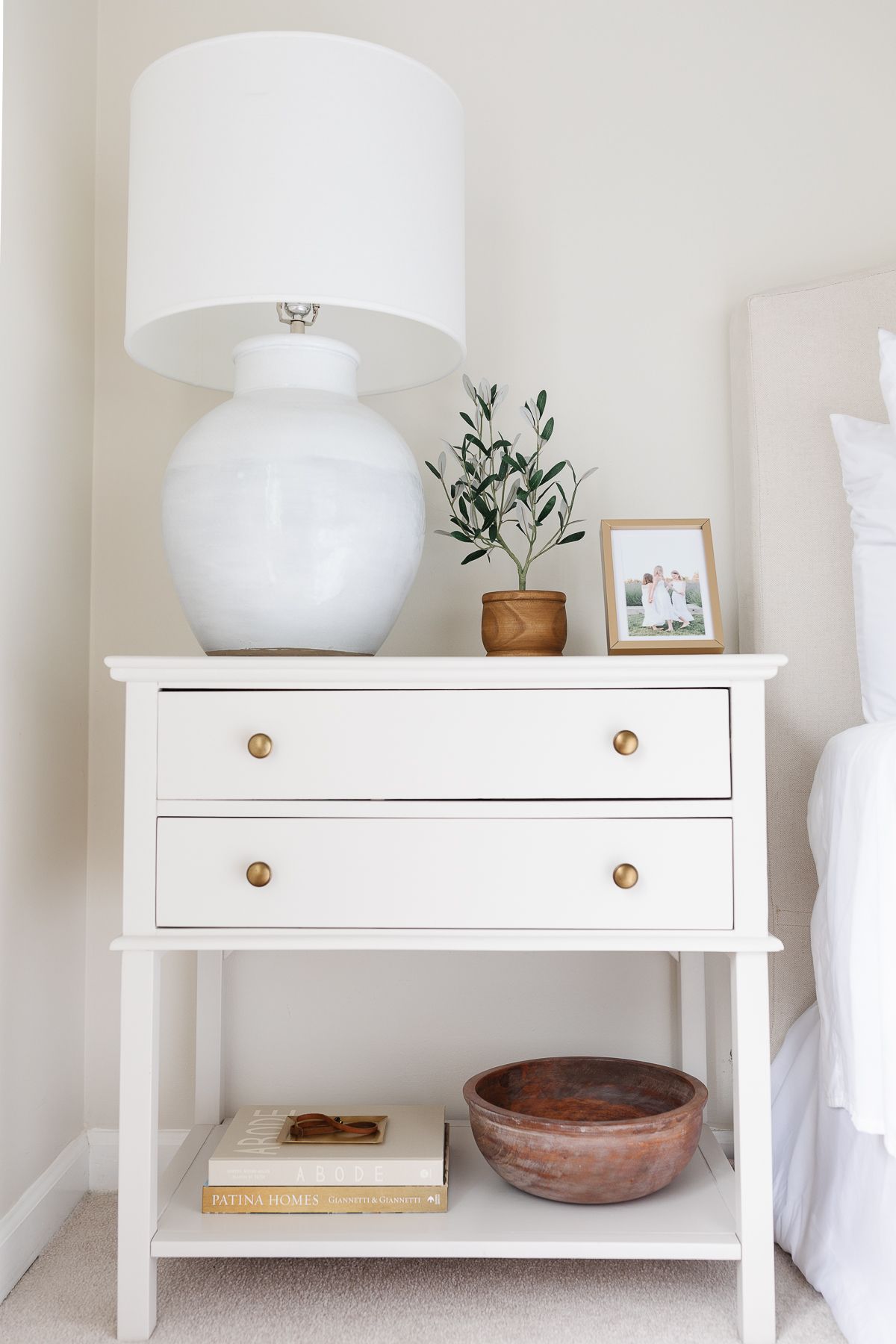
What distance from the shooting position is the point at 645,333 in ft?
5.37

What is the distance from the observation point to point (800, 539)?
1503mm

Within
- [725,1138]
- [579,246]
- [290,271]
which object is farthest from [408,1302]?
[579,246]

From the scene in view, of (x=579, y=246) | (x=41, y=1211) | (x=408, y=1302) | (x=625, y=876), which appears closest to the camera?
(x=625, y=876)

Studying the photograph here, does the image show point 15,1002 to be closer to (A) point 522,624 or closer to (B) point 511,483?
(A) point 522,624

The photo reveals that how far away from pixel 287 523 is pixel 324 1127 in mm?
762

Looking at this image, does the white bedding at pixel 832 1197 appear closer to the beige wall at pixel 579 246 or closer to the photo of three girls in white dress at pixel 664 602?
the beige wall at pixel 579 246

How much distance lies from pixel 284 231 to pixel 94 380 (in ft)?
1.91

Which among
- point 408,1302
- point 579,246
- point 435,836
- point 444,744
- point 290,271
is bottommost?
point 408,1302

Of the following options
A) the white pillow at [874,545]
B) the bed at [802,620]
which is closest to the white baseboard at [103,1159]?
the bed at [802,620]

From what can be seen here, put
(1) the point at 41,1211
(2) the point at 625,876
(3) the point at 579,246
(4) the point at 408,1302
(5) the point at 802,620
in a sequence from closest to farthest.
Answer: (2) the point at 625,876
(4) the point at 408,1302
(1) the point at 41,1211
(5) the point at 802,620
(3) the point at 579,246

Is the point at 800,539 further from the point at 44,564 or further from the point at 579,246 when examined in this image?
the point at 44,564

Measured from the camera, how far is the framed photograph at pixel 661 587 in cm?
137

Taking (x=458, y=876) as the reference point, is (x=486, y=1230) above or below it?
below

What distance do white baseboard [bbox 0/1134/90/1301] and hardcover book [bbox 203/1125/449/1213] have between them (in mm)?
273
